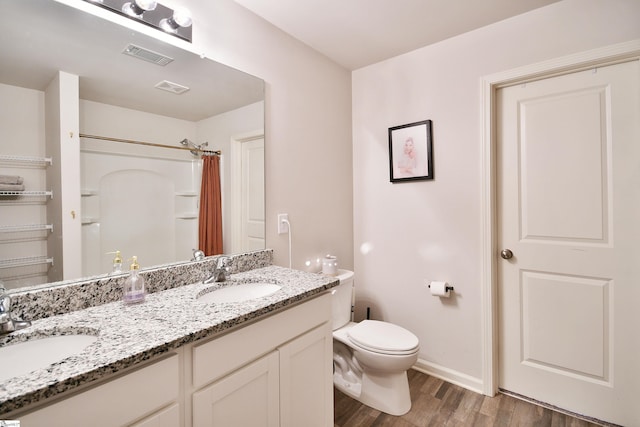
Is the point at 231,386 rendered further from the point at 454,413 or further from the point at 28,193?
the point at 454,413

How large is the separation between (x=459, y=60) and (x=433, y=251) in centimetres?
132

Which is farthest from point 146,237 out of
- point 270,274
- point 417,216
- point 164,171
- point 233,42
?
point 417,216

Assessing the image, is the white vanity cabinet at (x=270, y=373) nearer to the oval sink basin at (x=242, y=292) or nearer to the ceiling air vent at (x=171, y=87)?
the oval sink basin at (x=242, y=292)

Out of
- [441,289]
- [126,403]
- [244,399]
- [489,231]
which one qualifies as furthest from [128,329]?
[489,231]

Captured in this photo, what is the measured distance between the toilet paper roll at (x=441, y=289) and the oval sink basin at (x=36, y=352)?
1883 millimetres

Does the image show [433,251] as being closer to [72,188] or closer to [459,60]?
[459,60]

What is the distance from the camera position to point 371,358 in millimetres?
1734

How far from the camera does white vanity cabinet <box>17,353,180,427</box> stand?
2.14 ft

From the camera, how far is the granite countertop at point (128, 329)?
0.64m

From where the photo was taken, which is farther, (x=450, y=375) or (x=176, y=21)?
(x=450, y=375)

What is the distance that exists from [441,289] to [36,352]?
2.03 meters

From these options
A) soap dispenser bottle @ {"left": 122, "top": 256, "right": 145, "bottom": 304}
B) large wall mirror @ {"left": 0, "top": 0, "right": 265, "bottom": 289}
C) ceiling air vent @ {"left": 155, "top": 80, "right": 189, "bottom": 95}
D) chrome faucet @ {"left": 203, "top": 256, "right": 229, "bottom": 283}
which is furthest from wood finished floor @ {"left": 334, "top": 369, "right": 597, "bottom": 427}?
ceiling air vent @ {"left": 155, "top": 80, "right": 189, "bottom": 95}

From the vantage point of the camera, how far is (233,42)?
167 cm

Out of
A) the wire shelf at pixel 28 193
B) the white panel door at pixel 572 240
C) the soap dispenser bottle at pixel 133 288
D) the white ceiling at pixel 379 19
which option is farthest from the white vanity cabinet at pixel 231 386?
the white ceiling at pixel 379 19
